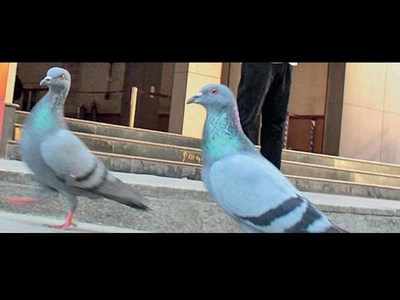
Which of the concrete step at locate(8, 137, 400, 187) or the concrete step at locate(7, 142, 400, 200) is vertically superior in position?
the concrete step at locate(8, 137, 400, 187)

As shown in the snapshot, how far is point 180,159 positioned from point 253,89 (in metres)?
2.57

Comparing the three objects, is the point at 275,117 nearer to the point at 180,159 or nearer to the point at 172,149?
the point at 180,159

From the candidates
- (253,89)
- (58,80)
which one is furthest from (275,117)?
(58,80)

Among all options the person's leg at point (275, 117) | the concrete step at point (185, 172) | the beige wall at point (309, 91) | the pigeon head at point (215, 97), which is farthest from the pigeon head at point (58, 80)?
the beige wall at point (309, 91)

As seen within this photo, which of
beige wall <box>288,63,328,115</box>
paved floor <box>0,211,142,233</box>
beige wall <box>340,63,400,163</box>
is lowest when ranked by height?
paved floor <box>0,211,142,233</box>

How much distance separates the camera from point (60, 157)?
78.0 inches

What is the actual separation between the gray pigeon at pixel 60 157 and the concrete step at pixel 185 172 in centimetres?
15

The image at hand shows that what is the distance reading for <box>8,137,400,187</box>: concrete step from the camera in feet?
9.39

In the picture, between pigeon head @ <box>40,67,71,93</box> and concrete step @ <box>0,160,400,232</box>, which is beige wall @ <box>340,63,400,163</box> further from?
pigeon head @ <box>40,67,71,93</box>

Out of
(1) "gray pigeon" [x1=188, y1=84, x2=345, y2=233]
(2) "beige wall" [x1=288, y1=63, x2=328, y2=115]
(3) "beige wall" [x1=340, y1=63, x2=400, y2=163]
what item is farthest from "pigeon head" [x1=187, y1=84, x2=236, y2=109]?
(2) "beige wall" [x1=288, y1=63, x2=328, y2=115]

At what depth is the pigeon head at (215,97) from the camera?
6.52 ft

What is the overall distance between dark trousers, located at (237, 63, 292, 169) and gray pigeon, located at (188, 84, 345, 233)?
39cm

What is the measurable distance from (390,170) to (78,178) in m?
6.81
